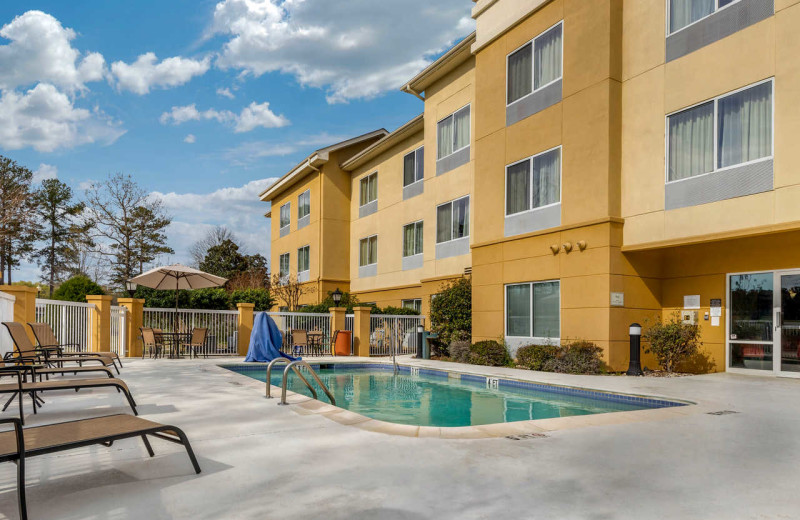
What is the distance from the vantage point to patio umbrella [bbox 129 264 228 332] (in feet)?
51.5

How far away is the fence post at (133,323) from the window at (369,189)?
38.3 feet

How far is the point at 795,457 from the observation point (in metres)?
4.65

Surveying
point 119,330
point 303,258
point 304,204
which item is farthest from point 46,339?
point 304,204

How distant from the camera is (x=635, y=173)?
12.1m

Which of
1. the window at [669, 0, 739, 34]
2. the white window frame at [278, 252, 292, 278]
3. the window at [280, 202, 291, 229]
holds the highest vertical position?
the window at [669, 0, 739, 34]

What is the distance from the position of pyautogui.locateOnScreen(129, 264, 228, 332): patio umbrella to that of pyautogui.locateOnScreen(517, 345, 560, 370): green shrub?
8.98 metres

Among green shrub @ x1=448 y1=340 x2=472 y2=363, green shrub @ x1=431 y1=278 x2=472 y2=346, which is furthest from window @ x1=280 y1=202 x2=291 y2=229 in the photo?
green shrub @ x1=448 y1=340 x2=472 y2=363

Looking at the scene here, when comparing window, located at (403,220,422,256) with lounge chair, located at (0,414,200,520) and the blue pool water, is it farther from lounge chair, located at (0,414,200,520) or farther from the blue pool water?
lounge chair, located at (0,414,200,520)

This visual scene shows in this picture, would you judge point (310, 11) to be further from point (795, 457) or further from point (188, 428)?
point (795, 457)

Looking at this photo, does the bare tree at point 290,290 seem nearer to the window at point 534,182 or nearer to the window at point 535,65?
the window at point 534,182

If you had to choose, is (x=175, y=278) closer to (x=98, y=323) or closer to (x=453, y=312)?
(x=98, y=323)

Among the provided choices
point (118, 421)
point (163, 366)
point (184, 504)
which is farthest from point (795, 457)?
point (163, 366)

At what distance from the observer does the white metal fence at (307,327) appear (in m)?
18.2

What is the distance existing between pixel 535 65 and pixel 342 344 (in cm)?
1037
